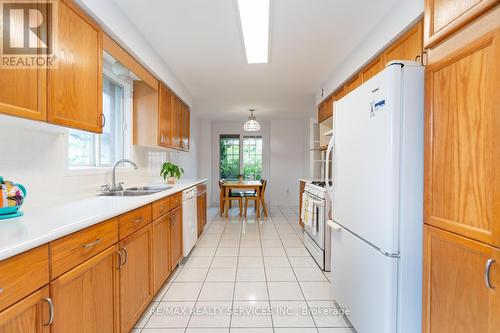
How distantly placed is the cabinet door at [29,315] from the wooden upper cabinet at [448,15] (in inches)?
74.9

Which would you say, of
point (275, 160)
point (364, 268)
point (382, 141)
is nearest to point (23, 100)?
point (382, 141)

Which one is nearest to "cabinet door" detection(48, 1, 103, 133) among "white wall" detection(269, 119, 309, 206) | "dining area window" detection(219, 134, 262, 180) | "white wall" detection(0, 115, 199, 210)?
"white wall" detection(0, 115, 199, 210)

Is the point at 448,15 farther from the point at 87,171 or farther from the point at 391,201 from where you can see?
the point at 87,171

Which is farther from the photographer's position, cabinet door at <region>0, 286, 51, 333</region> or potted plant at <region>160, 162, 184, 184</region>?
potted plant at <region>160, 162, 184, 184</region>

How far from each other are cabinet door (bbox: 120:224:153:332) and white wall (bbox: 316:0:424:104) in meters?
2.41

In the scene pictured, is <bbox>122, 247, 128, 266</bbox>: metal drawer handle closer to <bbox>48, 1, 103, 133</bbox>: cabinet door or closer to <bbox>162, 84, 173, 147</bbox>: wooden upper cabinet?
<bbox>48, 1, 103, 133</bbox>: cabinet door

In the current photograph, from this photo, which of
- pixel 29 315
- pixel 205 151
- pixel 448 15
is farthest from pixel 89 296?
pixel 205 151

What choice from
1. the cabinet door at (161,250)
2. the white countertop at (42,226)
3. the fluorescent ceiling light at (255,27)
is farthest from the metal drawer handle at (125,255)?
the fluorescent ceiling light at (255,27)

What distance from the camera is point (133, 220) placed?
1.65 m

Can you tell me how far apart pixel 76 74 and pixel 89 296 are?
1261mm

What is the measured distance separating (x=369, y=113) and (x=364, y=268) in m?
0.94

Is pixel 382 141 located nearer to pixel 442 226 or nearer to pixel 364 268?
pixel 442 226

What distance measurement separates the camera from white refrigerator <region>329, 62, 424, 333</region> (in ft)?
4.19

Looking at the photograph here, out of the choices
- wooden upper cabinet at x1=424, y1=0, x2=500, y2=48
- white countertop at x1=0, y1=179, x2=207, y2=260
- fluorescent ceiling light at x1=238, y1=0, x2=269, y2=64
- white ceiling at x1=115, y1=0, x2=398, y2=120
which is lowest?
white countertop at x1=0, y1=179, x2=207, y2=260
